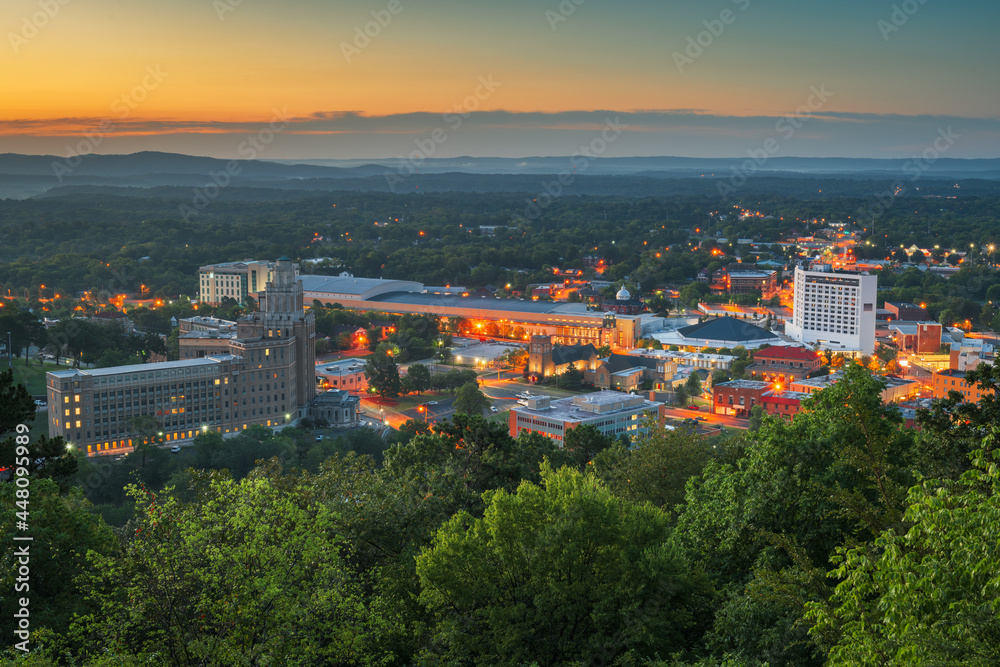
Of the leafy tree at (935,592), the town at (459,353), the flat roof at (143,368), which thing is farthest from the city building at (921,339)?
the leafy tree at (935,592)

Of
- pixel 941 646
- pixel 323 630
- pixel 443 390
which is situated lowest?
pixel 443 390

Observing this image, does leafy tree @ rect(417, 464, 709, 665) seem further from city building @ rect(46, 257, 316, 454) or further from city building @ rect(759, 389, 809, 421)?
city building @ rect(759, 389, 809, 421)

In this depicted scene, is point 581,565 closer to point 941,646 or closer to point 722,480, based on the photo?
point 722,480

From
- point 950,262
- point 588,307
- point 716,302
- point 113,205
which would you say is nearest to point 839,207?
point 950,262

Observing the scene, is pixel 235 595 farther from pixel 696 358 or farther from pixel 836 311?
pixel 836 311

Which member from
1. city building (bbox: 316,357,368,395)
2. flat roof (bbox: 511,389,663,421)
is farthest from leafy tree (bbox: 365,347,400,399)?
flat roof (bbox: 511,389,663,421)

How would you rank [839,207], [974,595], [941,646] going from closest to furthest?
[941,646], [974,595], [839,207]

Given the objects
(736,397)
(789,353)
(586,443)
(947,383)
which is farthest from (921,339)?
(586,443)
